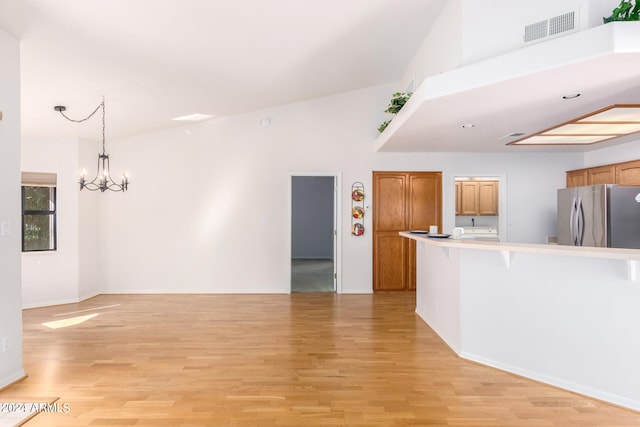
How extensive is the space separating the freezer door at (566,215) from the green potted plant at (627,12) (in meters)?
3.12

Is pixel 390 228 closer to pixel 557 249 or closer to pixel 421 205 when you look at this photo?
pixel 421 205

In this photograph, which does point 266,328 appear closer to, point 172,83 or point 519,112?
point 172,83

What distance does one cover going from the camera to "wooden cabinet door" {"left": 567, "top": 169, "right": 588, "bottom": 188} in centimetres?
583

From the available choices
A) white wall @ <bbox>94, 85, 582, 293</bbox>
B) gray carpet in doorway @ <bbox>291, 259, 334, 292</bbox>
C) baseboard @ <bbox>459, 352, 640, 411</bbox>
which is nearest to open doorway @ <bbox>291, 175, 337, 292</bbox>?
gray carpet in doorway @ <bbox>291, 259, 334, 292</bbox>

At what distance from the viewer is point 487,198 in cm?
745

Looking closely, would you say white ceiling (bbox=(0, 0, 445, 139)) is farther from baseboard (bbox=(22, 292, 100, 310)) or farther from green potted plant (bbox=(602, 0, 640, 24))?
baseboard (bbox=(22, 292, 100, 310))

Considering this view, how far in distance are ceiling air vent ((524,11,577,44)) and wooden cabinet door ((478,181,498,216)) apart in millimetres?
4638

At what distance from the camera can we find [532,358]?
311cm

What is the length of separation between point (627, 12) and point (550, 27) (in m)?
0.61

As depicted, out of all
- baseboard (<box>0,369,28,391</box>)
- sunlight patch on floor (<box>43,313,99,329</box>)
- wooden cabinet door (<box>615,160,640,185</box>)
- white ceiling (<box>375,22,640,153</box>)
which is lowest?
sunlight patch on floor (<box>43,313,99,329</box>)

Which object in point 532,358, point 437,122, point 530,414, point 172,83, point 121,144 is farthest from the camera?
point 121,144

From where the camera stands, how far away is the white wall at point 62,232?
5.54 metres

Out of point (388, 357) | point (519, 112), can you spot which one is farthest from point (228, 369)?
point (519, 112)

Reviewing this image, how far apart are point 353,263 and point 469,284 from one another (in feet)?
10.0
